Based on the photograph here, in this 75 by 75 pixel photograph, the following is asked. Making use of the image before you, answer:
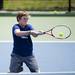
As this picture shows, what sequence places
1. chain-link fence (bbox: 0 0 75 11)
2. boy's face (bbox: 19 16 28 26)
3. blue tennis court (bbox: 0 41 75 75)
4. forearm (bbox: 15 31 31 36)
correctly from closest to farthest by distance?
forearm (bbox: 15 31 31 36), boy's face (bbox: 19 16 28 26), blue tennis court (bbox: 0 41 75 75), chain-link fence (bbox: 0 0 75 11)

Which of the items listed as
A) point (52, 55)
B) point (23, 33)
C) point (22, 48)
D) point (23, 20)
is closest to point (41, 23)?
point (52, 55)

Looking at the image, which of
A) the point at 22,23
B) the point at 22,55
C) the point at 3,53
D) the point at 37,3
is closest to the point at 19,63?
the point at 22,55

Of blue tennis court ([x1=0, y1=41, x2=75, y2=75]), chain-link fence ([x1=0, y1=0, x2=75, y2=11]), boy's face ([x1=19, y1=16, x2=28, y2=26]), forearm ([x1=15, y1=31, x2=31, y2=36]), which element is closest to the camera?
A: forearm ([x1=15, y1=31, x2=31, y2=36])

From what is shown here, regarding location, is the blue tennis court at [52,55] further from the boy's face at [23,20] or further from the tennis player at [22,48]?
the boy's face at [23,20]

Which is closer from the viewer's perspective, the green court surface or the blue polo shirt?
the blue polo shirt

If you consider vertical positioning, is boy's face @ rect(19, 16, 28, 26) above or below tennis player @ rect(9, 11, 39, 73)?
above

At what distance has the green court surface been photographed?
796 centimetres

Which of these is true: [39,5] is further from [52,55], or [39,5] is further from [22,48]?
[22,48]

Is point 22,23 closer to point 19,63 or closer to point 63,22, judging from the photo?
point 19,63

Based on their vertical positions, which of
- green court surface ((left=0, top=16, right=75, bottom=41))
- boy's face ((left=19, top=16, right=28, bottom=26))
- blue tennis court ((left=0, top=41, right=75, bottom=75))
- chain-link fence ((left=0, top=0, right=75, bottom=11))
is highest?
boy's face ((left=19, top=16, right=28, bottom=26))

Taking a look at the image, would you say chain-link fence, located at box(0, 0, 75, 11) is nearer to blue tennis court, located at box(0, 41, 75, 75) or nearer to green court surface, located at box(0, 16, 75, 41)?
green court surface, located at box(0, 16, 75, 41)

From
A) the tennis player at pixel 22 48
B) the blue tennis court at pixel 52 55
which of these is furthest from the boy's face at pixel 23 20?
the blue tennis court at pixel 52 55

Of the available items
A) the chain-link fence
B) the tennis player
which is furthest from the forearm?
the chain-link fence

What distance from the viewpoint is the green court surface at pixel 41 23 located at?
7.96m
